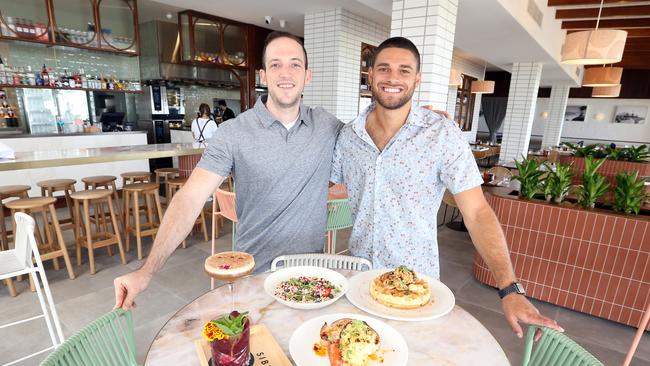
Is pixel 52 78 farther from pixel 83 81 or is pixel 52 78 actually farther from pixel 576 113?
pixel 576 113

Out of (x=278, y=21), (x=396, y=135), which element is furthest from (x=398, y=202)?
(x=278, y=21)

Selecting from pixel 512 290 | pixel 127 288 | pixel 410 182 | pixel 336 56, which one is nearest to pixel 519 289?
pixel 512 290

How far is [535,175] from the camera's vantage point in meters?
3.20

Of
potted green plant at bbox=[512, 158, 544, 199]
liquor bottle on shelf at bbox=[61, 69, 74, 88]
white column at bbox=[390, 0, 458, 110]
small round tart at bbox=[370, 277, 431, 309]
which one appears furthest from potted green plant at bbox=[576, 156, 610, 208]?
liquor bottle on shelf at bbox=[61, 69, 74, 88]

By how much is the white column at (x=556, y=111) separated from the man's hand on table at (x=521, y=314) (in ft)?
46.8

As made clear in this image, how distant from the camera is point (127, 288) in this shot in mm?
1114

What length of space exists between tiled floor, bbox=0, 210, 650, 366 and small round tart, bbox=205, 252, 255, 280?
1596 mm

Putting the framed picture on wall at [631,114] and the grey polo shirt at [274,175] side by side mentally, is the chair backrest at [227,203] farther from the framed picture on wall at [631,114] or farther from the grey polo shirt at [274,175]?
the framed picture on wall at [631,114]

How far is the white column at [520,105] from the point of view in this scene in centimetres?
838

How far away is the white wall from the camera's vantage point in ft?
48.0

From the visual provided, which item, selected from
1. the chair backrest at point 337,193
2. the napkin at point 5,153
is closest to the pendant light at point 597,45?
the chair backrest at point 337,193

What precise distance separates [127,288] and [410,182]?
46.5 inches

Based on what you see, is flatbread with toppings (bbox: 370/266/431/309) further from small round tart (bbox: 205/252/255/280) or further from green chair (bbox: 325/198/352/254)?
green chair (bbox: 325/198/352/254)

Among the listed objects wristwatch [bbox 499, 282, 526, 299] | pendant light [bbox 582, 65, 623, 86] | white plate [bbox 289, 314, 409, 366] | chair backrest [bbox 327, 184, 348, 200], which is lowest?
chair backrest [bbox 327, 184, 348, 200]
